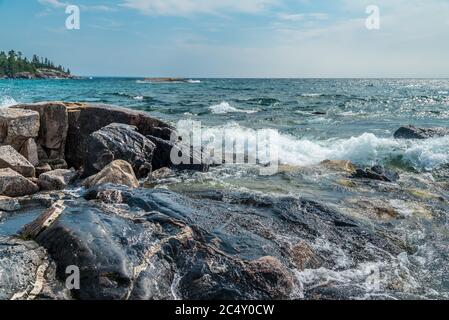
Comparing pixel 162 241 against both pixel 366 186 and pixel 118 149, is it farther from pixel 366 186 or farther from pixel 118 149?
pixel 366 186

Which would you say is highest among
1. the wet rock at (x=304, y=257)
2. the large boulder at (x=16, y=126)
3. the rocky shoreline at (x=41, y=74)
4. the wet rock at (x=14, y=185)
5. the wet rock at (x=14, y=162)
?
the rocky shoreline at (x=41, y=74)

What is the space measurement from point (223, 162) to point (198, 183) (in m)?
2.46

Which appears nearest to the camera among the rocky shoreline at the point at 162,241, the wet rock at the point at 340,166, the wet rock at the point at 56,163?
the rocky shoreline at the point at 162,241

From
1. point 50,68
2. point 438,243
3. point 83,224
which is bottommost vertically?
point 438,243

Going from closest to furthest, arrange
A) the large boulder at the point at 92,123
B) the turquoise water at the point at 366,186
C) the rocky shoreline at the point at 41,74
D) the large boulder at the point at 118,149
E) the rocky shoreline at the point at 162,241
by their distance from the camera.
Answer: the rocky shoreline at the point at 162,241
the turquoise water at the point at 366,186
the large boulder at the point at 118,149
the large boulder at the point at 92,123
the rocky shoreline at the point at 41,74

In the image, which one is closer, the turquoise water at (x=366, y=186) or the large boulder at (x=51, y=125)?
the turquoise water at (x=366, y=186)

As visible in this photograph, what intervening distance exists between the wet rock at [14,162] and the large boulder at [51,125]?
1566 mm

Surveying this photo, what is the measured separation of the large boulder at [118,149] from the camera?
923cm

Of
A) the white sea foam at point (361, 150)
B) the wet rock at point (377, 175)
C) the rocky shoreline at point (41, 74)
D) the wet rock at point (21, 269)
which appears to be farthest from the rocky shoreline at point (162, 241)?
the rocky shoreline at point (41, 74)

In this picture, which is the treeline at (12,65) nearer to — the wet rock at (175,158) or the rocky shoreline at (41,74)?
the rocky shoreline at (41,74)

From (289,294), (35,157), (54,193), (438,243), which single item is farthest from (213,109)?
(289,294)

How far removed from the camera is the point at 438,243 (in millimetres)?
6129

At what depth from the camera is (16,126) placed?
9.83 meters
